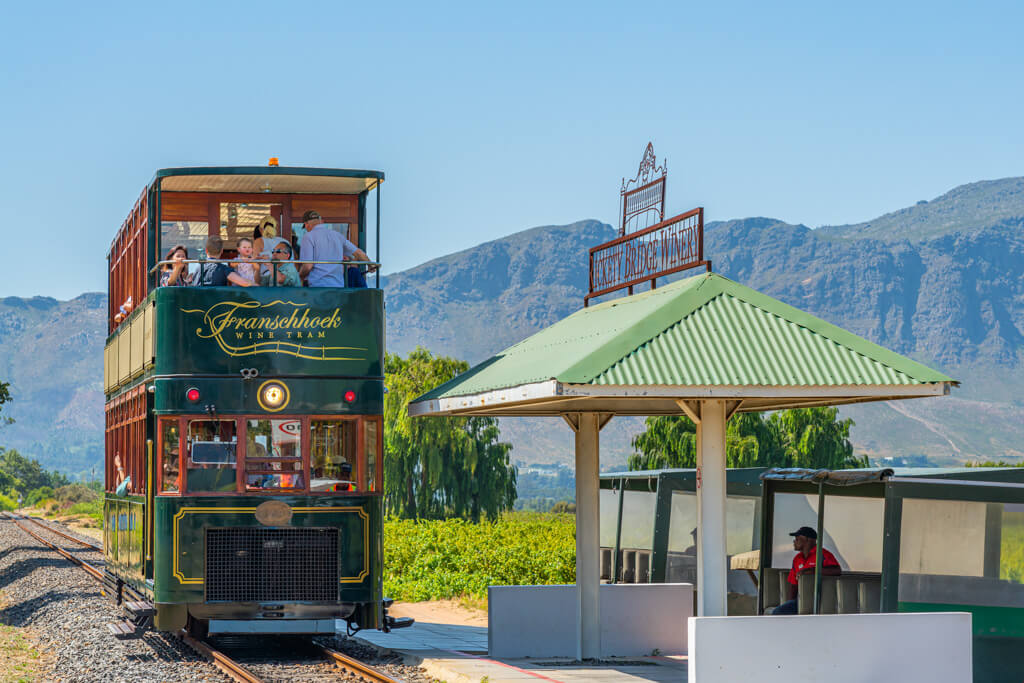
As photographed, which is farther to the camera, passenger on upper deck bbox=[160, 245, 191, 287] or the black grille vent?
passenger on upper deck bbox=[160, 245, 191, 287]

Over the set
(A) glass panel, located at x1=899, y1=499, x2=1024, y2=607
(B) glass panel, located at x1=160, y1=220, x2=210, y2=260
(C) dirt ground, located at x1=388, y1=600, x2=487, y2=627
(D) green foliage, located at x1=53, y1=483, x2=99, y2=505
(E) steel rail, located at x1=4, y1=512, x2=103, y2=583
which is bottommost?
(D) green foliage, located at x1=53, y1=483, x2=99, y2=505

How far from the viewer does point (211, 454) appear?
1596cm

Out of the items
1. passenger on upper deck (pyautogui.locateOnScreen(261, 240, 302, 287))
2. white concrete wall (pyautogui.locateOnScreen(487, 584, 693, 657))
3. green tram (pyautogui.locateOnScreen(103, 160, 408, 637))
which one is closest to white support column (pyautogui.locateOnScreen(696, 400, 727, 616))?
white concrete wall (pyautogui.locateOnScreen(487, 584, 693, 657))

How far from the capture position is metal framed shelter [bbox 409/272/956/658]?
1223cm

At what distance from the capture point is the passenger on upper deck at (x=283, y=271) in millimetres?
16391

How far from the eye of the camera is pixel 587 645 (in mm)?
16203

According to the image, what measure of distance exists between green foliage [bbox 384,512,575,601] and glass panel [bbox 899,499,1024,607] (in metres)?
13.8

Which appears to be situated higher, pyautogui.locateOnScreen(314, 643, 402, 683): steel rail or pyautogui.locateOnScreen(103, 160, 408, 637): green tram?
pyautogui.locateOnScreen(103, 160, 408, 637): green tram

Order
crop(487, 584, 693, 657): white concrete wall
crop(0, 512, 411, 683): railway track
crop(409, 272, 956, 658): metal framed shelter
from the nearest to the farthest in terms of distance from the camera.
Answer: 1. crop(409, 272, 956, 658): metal framed shelter
2. crop(0, 512, 411, 683): railway track
3. crop(487, 584, 693, 657): white concrete wall

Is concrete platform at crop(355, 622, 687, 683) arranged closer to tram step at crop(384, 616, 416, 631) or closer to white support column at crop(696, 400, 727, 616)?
tram step at crop(384, 616, 416, 631)

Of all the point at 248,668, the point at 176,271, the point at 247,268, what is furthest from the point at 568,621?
the point at 176,271

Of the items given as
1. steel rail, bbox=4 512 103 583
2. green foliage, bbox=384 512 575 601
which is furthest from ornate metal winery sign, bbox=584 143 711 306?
steel rail, bbox=4 512 103 583

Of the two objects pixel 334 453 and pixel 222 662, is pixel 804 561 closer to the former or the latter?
pixel 334 453

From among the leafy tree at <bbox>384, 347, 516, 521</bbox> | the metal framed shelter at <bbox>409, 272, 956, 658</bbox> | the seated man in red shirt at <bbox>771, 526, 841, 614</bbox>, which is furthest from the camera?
the leafy tree at <bbox>384, 347, 516, 521</bbox>
